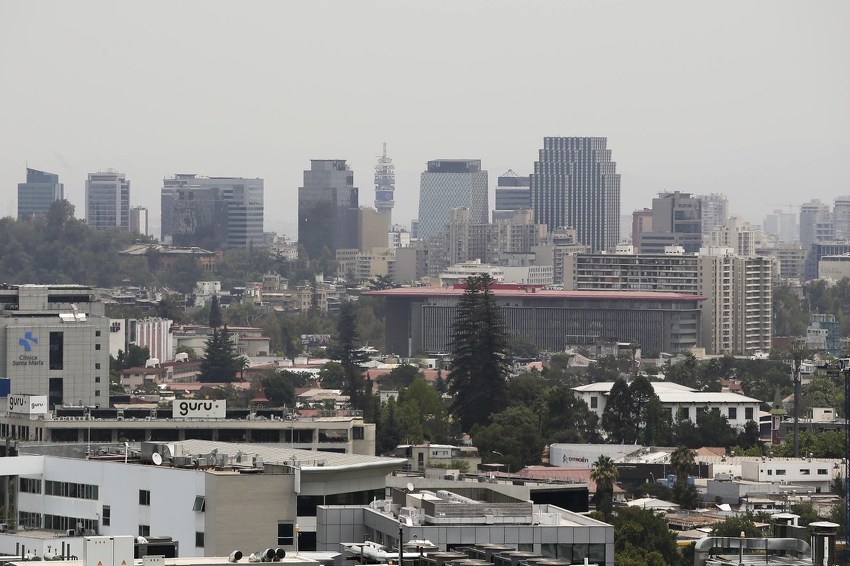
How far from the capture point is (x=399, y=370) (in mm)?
161625

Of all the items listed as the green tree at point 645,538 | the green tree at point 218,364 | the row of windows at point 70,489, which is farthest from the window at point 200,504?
the green tree at point 218,364

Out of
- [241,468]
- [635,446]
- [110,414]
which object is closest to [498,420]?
[635,446]

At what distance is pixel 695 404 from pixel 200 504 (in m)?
83.8

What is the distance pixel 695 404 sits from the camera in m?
126

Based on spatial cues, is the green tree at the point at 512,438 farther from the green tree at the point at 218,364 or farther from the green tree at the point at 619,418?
the green tree at the point at 218,364

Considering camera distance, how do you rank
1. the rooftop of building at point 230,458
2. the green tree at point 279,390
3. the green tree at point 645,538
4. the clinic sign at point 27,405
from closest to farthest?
the rooftop of building at point 230,458, the green tree at point 645,538, the clinic sign at point 27,405, the green tree at point 279,390

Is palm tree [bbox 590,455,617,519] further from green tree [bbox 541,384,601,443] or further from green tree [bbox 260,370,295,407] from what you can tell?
green tree [bbox 260,370,295,407]

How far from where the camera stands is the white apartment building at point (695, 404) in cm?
12456

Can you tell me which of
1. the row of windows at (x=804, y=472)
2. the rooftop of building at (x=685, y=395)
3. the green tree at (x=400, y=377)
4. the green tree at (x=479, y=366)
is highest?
Answer: the green tree at (x=479, y=366)

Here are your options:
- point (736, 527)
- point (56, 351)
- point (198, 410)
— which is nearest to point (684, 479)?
point (736, 527)

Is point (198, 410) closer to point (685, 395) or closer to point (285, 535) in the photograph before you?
point (285, 535)

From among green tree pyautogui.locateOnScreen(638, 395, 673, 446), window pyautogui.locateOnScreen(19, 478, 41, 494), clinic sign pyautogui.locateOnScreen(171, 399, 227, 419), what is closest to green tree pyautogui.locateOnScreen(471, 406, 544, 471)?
green tree pyautogui.locateOnScreen(638, 395, 673, 446)

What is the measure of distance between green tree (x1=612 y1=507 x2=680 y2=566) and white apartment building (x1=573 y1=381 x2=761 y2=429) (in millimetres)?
52745

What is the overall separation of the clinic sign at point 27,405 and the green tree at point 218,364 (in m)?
84.4
